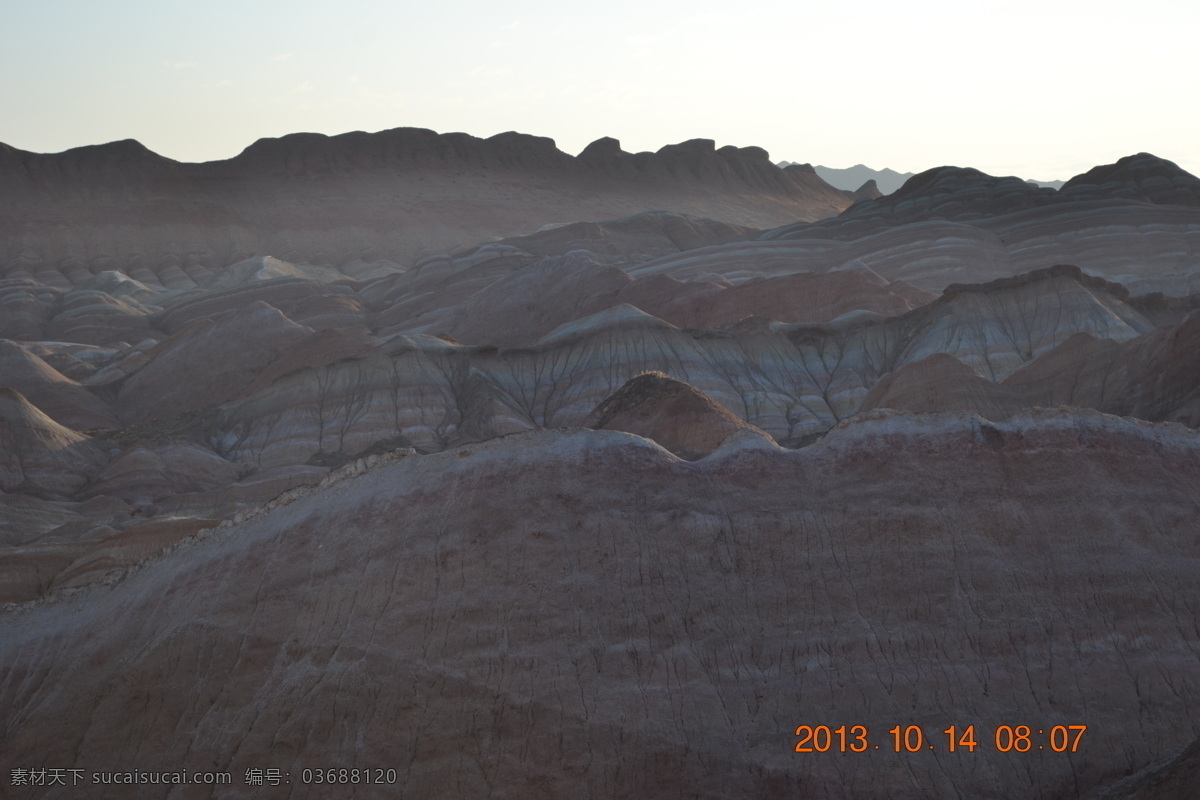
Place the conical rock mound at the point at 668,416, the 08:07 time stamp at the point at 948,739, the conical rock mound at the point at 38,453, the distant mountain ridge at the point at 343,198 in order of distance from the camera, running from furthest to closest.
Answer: the distant mountain ridge at the point at 343,198
the conical rock mound at the point at 38,453
the conical rock mound at the point at 668,416
the 08:07 time stamp at the point at 948,739

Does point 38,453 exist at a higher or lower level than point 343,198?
lower

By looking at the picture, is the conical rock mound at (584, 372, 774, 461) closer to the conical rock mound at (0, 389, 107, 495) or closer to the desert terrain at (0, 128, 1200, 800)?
the desert terrain at (0, 128, 1200, 800)

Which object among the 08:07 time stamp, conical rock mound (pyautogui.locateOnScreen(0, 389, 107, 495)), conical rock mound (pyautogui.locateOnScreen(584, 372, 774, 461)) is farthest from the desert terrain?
conical rock mound (pyautogui.locateOnScreen(0, 389, 107, 495))

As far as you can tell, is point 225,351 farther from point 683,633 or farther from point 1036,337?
point 683,633

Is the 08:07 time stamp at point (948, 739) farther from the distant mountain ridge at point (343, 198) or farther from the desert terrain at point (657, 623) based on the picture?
the distant mountain ridge at point (343, 198)

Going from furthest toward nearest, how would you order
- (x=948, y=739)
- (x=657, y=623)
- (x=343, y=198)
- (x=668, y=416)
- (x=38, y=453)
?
(x=343, y=198) → (x=38, y=453) → (x=668, y=416) → (x=657, y=623) → (x=948, y=739)

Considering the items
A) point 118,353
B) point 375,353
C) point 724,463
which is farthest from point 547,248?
point 724,463

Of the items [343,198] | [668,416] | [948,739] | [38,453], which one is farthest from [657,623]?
[343,198]

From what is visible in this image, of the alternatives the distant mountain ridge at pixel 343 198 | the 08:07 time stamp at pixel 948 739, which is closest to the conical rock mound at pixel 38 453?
the 08:07 time stamp at pixel 948 739

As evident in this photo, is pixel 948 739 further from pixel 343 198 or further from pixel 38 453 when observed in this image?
pixel 343 198
